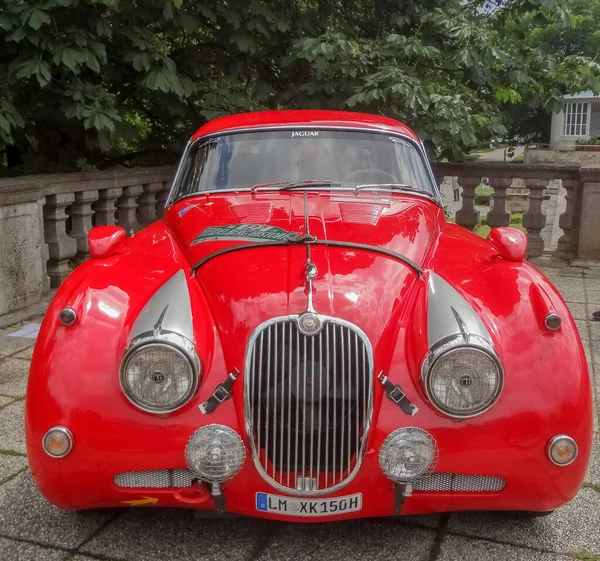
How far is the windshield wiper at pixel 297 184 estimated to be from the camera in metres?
3.98

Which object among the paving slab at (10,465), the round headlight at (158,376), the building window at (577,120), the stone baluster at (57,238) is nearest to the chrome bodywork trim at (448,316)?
the round headlight at (158,376)

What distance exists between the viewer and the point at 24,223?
6160mm

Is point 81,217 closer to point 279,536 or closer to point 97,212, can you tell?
point 97,212

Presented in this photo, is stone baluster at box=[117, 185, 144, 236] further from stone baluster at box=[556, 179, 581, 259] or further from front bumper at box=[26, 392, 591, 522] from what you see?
front bumper at box=[26, 392, 591, 522]

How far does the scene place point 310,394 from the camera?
258 cm

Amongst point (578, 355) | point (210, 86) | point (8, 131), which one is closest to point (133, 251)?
point (578, 355)

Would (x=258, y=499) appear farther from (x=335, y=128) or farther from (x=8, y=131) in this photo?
(x=8, y=131)

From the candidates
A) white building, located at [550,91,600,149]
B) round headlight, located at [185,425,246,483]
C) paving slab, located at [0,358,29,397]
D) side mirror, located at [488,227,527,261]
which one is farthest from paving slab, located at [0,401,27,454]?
white building, located at [550,91,600,149]

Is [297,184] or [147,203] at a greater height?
[297,184]

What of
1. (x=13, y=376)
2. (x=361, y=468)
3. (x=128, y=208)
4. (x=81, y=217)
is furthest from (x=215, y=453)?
(x=128, y=208)

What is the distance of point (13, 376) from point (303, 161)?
7.85ft

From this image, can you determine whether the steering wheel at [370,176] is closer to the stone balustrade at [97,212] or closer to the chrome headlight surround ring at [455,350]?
the chrome headlight surround ring at [455,350]

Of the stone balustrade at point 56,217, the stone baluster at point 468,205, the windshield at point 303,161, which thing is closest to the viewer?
the windshield at point 303,161

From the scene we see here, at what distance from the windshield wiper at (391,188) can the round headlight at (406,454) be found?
1.75 metres
